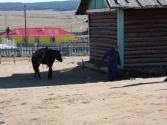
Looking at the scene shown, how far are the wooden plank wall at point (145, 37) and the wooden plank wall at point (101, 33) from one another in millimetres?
686

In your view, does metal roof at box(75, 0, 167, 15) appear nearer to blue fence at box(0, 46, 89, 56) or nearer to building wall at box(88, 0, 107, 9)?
building wall at box(88, 0, 107, 9)

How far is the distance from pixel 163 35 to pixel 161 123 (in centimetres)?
980

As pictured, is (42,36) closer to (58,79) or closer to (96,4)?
(96,4)

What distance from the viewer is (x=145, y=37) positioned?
58.4 ft

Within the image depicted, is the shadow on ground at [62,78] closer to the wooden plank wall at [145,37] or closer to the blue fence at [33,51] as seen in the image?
the wooden plank wall at [145,37]

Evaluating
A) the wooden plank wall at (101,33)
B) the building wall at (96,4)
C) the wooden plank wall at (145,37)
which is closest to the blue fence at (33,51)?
the wooden plank wall at (101,33)

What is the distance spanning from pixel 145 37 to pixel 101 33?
2672 mm

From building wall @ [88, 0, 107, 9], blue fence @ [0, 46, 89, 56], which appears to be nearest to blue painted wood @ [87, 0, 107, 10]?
building wall @ [88, 0, 107, 9]

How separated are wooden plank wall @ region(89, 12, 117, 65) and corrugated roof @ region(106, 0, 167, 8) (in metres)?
1.14

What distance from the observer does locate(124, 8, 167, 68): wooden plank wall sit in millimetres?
17484

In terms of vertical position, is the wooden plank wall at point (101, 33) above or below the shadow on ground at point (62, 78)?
above

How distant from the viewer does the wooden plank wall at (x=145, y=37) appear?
17.5 meters

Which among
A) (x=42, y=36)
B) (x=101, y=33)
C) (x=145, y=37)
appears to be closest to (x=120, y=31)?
(x=145, y=37)

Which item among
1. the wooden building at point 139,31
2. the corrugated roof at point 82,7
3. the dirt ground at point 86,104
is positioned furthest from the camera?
the corrugated roof at point 82,7
